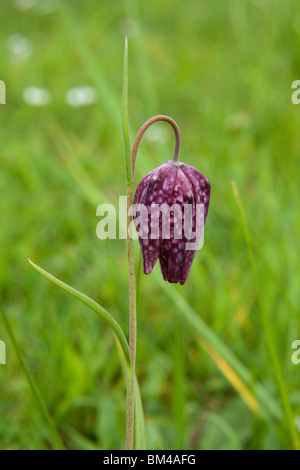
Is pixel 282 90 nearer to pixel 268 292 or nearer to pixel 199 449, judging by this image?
pixel 268 292

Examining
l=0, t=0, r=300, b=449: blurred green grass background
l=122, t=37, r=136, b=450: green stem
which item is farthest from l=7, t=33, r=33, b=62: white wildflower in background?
l=122, t=37, r=136, b=450: green stem

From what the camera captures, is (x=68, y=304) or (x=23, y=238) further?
(x=23, y=238)

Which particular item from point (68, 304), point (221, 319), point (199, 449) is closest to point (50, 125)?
point (68, 304)

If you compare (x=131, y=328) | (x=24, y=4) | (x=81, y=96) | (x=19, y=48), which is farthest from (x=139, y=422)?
(x=24, y=4)

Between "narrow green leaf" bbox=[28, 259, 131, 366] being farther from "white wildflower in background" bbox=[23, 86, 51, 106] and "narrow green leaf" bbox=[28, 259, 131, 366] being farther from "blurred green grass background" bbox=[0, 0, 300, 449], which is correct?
"white wildflower in background" bbox=[23, 86, 51, 106]

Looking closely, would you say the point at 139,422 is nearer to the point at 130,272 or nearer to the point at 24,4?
the point at 130,272

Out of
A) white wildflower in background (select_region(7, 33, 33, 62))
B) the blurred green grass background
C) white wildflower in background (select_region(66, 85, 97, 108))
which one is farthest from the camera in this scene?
white wildflower in background (select_region(7, 33, 33, 62))

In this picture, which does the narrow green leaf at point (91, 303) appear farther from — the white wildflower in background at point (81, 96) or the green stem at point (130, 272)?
the white wildflower in background at point (81, 96)
